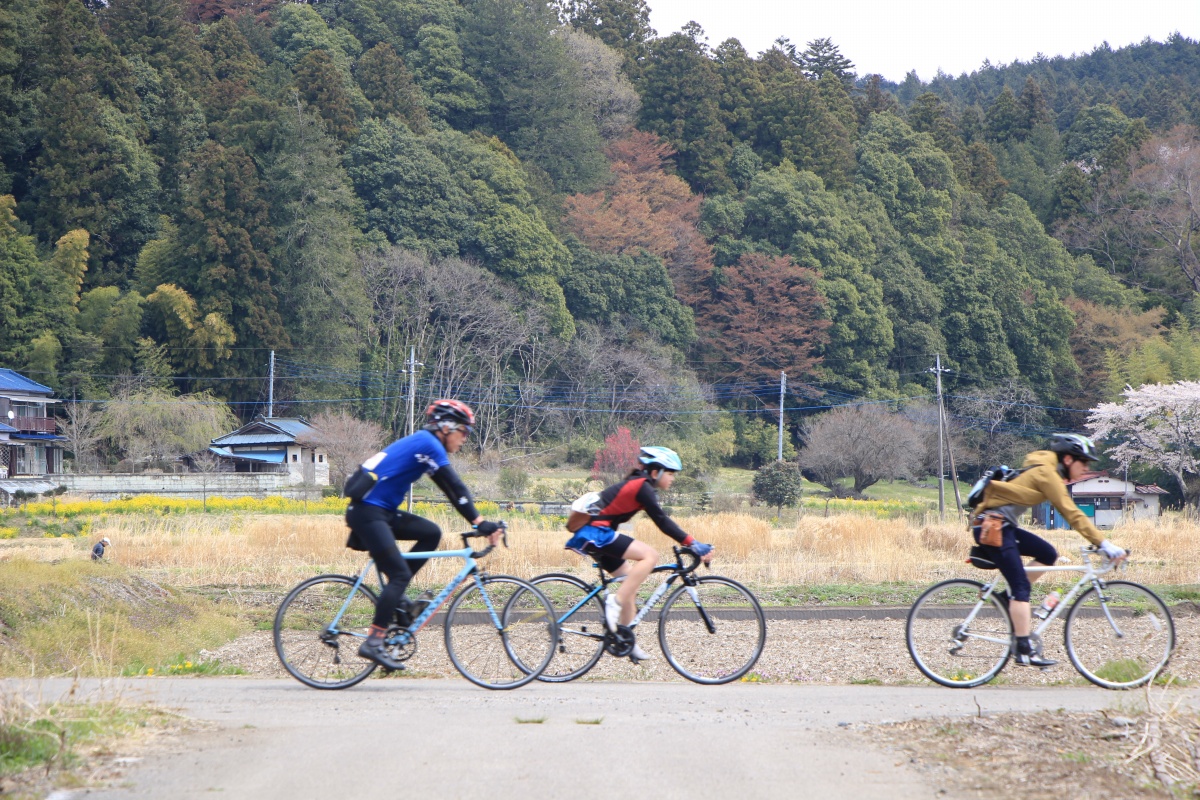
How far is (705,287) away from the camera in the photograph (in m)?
56.1

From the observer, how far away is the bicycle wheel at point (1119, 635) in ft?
22.5

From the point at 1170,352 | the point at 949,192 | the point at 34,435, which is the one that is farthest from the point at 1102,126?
the point at 34,435

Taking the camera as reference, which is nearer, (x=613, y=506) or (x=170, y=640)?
(x=613, y=506)

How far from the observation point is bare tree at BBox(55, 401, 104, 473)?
41.7 metres

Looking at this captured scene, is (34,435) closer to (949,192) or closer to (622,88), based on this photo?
(622,88)

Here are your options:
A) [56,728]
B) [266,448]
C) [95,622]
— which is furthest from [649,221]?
[56,728]

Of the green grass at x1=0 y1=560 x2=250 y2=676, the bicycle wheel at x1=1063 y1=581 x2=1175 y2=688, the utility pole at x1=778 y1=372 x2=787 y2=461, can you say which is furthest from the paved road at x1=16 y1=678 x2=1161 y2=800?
the utility pole at x1=778 y1=372 x2=787 y2=461

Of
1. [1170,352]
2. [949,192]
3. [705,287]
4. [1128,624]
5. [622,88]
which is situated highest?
[622,88]

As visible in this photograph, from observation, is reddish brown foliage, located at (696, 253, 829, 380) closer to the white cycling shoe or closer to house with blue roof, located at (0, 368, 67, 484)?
house with blue roof, located at (0, 368, 67, 484)

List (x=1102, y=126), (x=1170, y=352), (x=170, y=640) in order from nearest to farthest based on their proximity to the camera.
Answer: (x=170, y=640), (x=1170, y=352), (x=1102, y=126)

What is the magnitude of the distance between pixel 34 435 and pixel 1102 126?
6472 cm

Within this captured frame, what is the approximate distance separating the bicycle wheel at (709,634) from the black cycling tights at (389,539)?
1599 mm

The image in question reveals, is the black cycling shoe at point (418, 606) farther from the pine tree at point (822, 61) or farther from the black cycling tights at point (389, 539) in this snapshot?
the pine tree at point (822, 61)

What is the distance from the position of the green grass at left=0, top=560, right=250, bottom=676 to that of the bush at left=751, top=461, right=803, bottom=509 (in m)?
25.0
